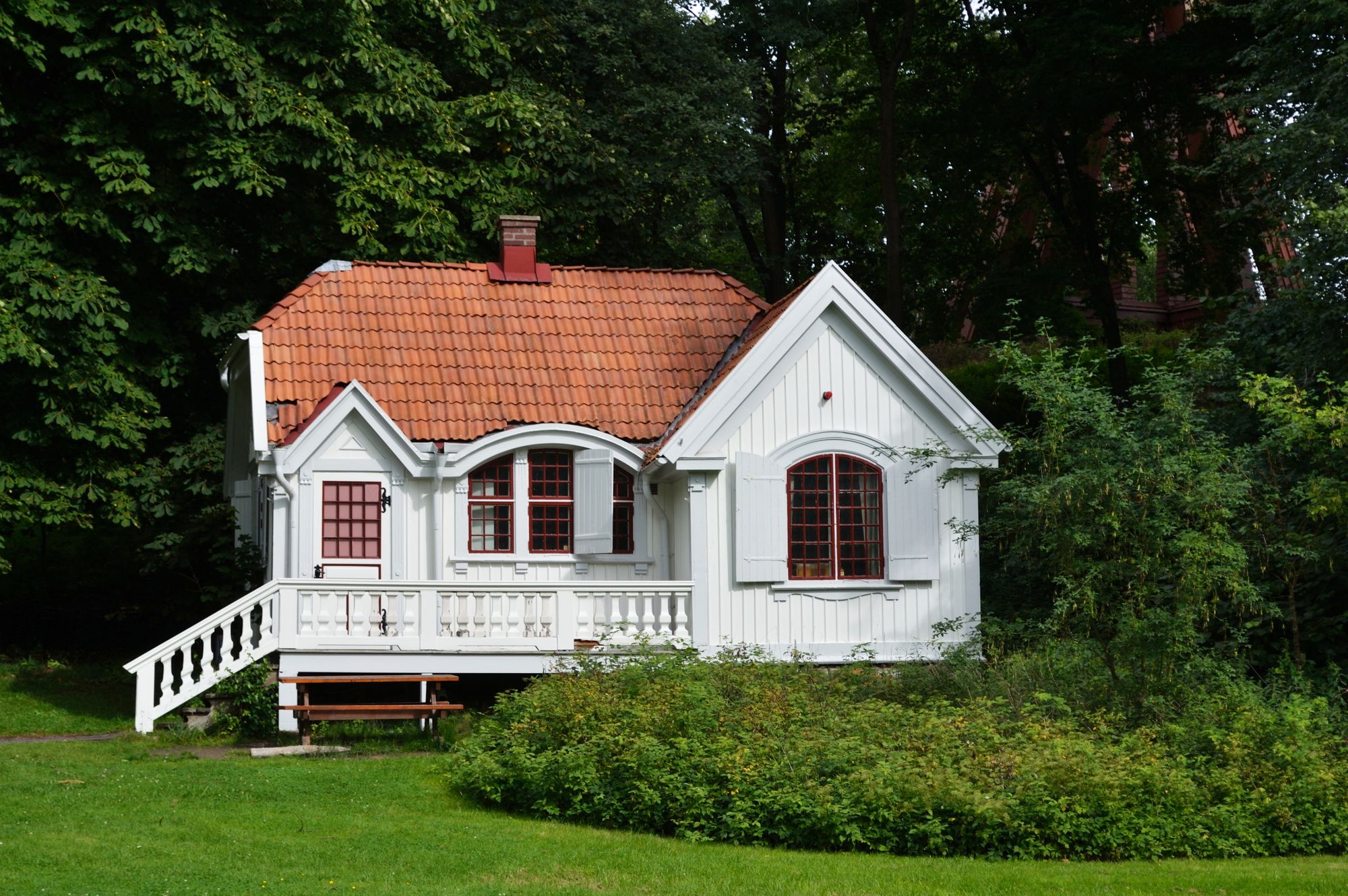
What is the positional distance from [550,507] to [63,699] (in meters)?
7.61

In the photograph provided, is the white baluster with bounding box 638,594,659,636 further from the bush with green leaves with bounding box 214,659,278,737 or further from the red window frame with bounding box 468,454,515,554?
the bush with green leaves with bounding box 214,659,278,737

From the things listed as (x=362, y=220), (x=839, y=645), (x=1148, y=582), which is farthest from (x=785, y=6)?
(x=1148, y=582)

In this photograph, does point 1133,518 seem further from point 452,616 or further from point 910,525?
point 452,616

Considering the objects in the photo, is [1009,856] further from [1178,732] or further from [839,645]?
[839,645]

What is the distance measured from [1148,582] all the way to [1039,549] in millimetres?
1342

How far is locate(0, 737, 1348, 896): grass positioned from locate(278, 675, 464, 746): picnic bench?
2.99m

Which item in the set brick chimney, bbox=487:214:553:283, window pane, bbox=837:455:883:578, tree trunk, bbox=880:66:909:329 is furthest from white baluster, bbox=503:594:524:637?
tree trunk, bbox=880:66:909:329

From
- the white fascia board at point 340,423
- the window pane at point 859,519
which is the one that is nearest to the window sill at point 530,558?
the white fascia board at point 340,423

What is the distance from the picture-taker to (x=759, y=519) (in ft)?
59.4

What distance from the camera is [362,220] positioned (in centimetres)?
2366

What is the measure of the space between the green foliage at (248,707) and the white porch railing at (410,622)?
18cm

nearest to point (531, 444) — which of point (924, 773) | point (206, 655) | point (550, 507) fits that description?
point (550, 507)

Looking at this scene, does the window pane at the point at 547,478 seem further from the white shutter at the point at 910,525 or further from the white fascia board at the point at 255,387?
the white shutter at the point at 910,525

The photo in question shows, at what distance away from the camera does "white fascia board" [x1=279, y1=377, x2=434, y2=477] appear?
18281mm
